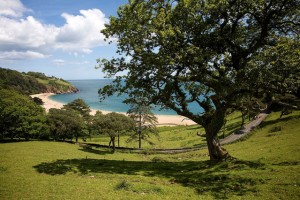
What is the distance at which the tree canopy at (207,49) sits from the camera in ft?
64.9

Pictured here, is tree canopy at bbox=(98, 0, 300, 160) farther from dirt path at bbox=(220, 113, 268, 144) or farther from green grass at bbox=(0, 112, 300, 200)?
dirt path at bbox=(220, 113, 268, 144)

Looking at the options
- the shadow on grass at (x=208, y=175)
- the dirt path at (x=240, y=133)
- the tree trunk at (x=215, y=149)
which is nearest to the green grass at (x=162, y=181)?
the shadow on grass at (x=208, y=175)

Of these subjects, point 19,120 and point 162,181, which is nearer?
point 162,181

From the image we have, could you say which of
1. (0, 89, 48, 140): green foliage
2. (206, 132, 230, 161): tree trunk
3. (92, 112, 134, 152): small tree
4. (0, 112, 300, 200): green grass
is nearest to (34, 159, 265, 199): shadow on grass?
(0, 112, 300, 200): green grass

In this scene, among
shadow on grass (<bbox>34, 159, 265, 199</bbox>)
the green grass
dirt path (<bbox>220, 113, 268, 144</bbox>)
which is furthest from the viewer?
dirt path (<bbox>220, 113, 268, 144</bbox>)

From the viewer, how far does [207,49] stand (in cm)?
2148

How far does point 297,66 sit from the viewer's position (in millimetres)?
18219

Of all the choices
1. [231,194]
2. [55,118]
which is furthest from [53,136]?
[231,194]

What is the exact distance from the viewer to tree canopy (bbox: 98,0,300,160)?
19780 millimetres

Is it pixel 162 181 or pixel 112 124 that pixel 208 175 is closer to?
pixel 162 181

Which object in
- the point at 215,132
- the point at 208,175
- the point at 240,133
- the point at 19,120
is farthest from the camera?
the point at 19,120

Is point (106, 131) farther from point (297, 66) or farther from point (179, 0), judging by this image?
point (297, 66)

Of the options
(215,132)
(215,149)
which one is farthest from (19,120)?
(215,132)

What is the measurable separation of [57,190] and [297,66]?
62.6ft
